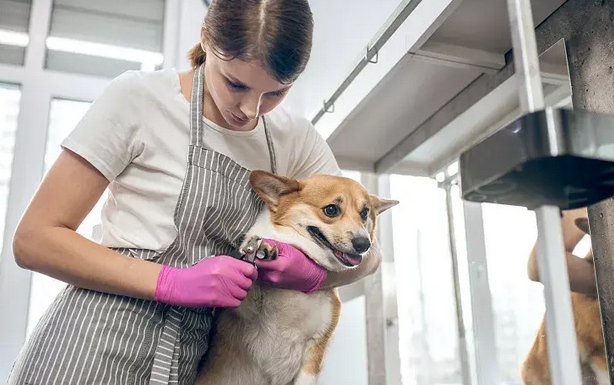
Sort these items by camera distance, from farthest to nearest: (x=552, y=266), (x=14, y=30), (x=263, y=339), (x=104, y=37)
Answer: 1. (x=104, y=37)
2. (x=14, y=30)
3. (x=263, y=339)
4. (x=552, y=266)

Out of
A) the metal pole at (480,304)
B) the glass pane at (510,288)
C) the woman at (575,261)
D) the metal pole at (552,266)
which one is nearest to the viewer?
the metal pole at (552,266)

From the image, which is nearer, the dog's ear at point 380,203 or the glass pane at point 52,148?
the dog's ear at point 380,203

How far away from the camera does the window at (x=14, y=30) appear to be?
2.96 m

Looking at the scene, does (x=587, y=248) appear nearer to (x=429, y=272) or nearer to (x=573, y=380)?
(x=573, y=380)

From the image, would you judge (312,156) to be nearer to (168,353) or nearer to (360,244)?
(360,244)

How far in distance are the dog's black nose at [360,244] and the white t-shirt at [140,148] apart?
13.7 inches

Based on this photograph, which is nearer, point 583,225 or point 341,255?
point 583,225

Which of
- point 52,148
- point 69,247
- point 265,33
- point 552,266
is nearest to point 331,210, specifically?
point 265,33

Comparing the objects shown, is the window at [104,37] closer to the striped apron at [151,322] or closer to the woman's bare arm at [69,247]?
the striped apron at [151,322]

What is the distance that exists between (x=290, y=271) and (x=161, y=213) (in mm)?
275

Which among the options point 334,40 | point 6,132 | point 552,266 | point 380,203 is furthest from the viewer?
point 6,132

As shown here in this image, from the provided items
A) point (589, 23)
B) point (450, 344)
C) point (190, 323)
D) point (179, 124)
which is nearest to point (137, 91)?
point (179, 124)

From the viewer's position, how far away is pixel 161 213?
993 millimetres

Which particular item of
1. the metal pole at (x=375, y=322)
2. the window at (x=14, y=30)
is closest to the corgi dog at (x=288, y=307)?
the metal pole at (x=375, y=322)
